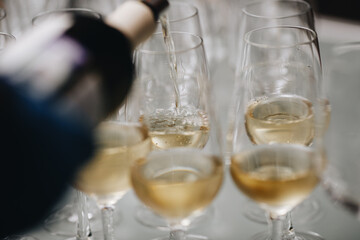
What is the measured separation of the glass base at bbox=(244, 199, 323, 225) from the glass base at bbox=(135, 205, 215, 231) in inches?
3.0

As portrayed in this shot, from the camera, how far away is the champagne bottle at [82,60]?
81cm

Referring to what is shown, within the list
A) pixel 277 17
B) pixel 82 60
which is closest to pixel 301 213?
pixel 277 17

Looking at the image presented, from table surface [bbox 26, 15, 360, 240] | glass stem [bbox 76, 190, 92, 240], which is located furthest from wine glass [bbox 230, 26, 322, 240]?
glass stem [bbox 76, 190, 92, 240]

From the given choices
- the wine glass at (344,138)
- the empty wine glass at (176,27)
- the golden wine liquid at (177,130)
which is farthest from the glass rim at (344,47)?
the empty wine glass at (176,27)

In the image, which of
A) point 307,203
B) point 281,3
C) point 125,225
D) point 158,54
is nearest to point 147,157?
point 158,54

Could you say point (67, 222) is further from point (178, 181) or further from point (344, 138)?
point (344, 138)

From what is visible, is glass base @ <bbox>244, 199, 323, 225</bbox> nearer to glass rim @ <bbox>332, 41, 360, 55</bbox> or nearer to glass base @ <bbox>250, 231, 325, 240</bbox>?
glass base @ <bbox>250, 231, 325, 240</bbox>

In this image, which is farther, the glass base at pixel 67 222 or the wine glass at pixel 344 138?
the glass base at pixel 67 222

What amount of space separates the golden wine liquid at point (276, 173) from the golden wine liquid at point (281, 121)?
69mm

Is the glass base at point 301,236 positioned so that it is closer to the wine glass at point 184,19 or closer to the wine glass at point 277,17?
the wine glass at point 277,17

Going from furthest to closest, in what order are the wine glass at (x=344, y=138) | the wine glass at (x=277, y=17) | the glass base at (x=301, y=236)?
the wine glass at (x=277, y=17) → the glass base at (x=301, y=236) → the wine glass at (x=344, y=138)

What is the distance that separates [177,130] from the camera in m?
0.99

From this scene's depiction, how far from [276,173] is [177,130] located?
0.21 m

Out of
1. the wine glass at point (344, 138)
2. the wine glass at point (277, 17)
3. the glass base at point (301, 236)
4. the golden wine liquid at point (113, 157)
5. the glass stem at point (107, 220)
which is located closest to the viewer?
the wine glass at point (344, 138)
